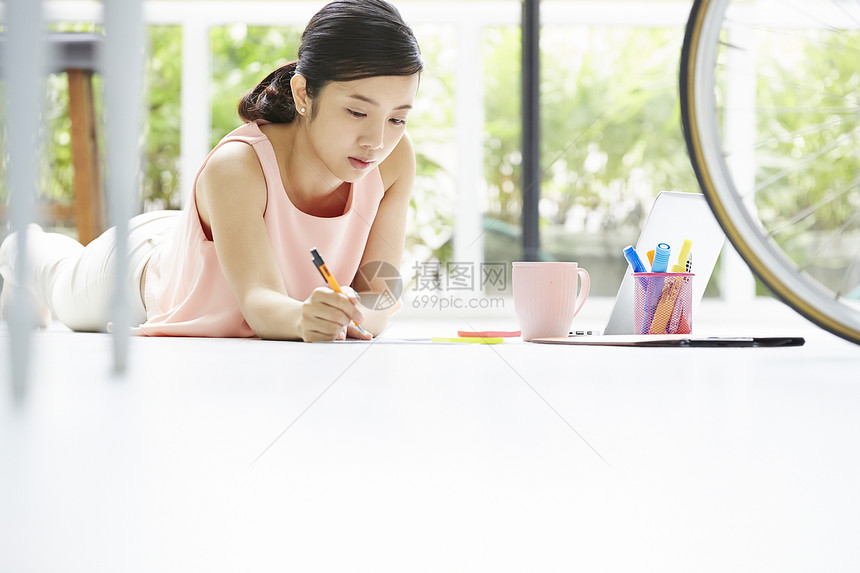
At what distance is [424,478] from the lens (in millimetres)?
309

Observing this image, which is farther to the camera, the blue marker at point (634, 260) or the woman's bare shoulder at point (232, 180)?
the woman's bare shoulder at point (232, 180)

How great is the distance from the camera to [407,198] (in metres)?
1.31

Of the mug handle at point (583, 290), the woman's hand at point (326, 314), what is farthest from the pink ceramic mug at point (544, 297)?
the woman's hand at point (326, 314)

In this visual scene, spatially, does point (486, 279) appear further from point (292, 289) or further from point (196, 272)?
point (196, 272)

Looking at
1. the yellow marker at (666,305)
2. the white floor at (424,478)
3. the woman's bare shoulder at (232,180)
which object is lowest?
the yellow marker at (666,305)

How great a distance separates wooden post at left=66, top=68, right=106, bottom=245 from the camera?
0.80 m

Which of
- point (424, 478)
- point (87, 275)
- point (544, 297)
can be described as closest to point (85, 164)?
point (87, 275)

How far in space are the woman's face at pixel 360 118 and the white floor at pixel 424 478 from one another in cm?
60

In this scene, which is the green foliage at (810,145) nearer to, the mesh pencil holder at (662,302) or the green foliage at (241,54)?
the green foliage at (241,54)

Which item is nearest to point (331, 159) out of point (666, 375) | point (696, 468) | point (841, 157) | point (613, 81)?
point (666, 375)

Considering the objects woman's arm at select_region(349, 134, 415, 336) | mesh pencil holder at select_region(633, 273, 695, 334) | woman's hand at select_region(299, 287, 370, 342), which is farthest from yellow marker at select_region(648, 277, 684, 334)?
woman's arm at select_region(349, 134, 415, 336)

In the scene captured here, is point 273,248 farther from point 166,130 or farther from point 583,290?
point 166,130

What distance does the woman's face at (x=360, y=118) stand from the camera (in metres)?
1.01

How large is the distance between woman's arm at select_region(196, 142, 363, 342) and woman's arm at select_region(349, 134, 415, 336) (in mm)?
235
